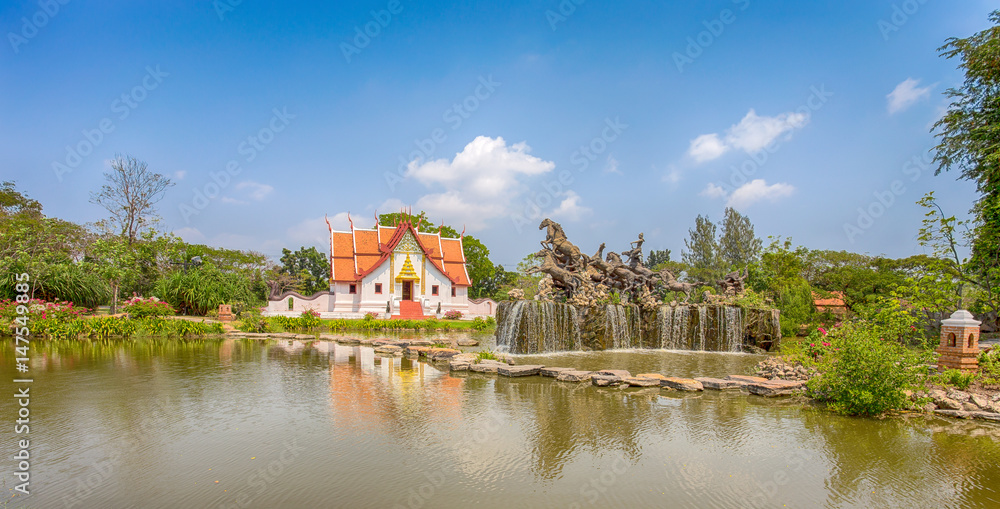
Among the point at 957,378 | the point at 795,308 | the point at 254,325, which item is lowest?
the point at 254,325

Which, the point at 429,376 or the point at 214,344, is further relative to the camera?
the point at 214,344

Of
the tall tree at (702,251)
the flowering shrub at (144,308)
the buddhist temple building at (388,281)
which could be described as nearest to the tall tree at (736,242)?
the tall tree at (702,251)

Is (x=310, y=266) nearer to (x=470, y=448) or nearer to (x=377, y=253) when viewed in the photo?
(x=377, y=253)

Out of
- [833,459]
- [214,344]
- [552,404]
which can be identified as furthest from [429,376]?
[214,344]

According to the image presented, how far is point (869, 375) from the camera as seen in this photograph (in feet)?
22.0

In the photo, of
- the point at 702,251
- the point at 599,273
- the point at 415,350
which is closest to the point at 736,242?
the point at 702,251

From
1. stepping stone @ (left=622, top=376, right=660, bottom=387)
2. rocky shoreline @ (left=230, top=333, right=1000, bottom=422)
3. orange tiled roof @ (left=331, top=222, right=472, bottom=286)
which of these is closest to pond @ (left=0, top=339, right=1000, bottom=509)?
stepping stone @ (left=622, top=376, right=660, bottom=387)

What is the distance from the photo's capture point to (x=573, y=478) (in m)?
4.65

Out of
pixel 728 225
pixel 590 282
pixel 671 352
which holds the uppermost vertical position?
pixel 728 225

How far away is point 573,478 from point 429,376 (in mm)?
5910

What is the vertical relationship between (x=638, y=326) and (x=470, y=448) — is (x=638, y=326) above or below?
Result: above

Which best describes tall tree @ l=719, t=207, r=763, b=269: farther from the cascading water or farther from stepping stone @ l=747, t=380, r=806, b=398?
stepping stone @ l=747, t=380, r=806, b=398

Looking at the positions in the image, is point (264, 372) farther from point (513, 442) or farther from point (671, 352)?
point (671, 352)

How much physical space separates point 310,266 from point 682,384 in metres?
33.2
